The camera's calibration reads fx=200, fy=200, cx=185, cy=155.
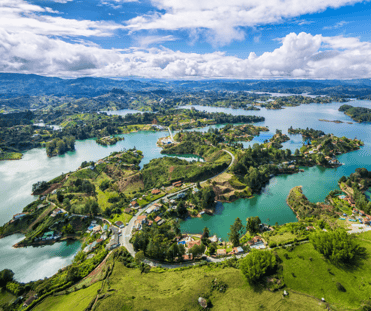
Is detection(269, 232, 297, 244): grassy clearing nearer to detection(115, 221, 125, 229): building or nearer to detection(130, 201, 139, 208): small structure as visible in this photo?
detection(115, 221, 125, 229): building

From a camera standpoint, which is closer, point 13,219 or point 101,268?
point 101,268

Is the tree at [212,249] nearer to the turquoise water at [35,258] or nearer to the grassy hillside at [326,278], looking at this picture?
the grassy hillside at [326,278]

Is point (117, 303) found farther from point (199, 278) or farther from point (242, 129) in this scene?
point (242, 129)

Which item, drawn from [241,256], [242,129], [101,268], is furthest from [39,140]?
[241,256]

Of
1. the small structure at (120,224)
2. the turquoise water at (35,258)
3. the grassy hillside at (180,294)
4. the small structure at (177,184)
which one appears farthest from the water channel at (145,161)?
the small structure at (177,184)

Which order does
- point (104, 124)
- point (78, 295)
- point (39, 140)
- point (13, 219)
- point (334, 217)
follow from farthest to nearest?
point (104, 124) → point (39, 140) → point (13, 219) → point (334, 217) → point (78, 295)

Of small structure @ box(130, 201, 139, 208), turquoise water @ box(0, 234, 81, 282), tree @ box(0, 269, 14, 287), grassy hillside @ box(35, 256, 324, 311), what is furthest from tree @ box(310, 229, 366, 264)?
tree @ box(0, 269, 14, 287)
